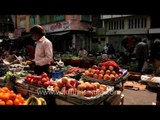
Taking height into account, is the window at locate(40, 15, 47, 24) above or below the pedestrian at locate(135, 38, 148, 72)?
above

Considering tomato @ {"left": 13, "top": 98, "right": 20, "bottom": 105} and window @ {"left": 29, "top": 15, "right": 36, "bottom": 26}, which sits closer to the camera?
tomato @ {"left": 13, "top": 98, "right": 20, "bottom": 105}

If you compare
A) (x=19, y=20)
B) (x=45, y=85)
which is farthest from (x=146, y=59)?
(x=19, y=20)

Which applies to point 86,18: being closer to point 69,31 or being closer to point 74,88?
point 69,31

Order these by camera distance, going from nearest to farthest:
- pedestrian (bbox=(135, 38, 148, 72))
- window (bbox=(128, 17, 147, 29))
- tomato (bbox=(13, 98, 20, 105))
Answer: tomato (bbox=(13, 98, 20, 105)) < pedestrian (bbox=(135, 38, 148, 72)) < window (bbox=(128, 17, 147, 29))

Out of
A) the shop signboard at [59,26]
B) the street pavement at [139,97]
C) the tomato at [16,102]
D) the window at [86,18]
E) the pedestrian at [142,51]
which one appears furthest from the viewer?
the window at [86,18]

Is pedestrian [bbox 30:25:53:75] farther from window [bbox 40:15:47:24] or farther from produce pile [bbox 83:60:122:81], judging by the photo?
window [bbox 40:15:47:24]

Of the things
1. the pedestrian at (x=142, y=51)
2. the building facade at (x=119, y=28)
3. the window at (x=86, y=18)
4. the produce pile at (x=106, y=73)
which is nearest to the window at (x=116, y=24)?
the building facade at (x=119, y=28)

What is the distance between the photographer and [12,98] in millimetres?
3342

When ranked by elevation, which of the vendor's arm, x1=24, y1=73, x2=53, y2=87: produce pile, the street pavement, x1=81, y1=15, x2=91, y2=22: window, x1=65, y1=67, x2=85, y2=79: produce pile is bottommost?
the street pavement

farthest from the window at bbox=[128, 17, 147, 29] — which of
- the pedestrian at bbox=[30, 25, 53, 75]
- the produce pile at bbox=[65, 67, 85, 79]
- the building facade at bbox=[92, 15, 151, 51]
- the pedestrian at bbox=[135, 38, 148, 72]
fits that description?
the pedestrian at bbox=[30, 25, 53, 75]

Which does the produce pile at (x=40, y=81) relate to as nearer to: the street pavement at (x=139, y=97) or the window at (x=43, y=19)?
the street pavement at (x=139, y=97)

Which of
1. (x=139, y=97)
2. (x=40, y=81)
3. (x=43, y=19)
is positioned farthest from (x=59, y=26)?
(x=40, y=81)

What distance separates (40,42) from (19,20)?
31.0 meters

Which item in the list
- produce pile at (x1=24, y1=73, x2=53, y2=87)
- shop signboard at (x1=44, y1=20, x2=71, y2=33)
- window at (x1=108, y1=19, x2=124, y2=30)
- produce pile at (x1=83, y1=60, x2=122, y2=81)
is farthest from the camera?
window at (x1=108, y1=19, x2=124, y2=30)
